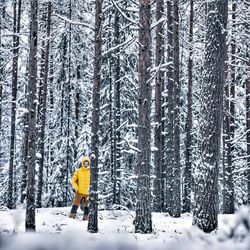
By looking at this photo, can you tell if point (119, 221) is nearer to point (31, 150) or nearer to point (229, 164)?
point (31, 150)

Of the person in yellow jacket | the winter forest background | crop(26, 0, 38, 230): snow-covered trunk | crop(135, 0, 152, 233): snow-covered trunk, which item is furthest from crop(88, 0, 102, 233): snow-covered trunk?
the person in yellow jacket

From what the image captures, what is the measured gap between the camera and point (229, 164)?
18266mm

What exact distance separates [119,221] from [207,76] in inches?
213

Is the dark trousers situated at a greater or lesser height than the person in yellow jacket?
lesser

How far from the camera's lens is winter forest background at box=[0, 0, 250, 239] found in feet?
31.2

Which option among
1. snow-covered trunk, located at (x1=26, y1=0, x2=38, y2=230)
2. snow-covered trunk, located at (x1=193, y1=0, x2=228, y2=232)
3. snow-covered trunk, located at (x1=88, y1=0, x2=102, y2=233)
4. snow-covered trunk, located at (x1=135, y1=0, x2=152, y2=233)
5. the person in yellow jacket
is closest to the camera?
snow-covered trunk, located at (x1=193, y1=0, x2=228, y2=232)

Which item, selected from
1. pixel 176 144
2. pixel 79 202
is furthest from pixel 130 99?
pixel 79 202

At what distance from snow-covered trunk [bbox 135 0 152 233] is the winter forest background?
0.03 metres

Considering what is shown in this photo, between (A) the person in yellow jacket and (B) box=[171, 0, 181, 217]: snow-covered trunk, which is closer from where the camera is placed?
(A) the person in yellow jacket

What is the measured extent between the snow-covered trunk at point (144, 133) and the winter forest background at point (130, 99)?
0.03 meters

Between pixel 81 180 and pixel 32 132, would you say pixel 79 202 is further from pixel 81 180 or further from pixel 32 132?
pixel 32 132

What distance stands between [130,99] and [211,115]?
43.5 ft

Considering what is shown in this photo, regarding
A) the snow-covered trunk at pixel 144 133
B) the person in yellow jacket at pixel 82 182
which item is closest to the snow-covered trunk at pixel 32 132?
the person in yellow jacket at pixel 82 182

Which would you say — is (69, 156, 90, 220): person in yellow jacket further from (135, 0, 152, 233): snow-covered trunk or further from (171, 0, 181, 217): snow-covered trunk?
(171, 0, 181, 217): snow-covered trunk
